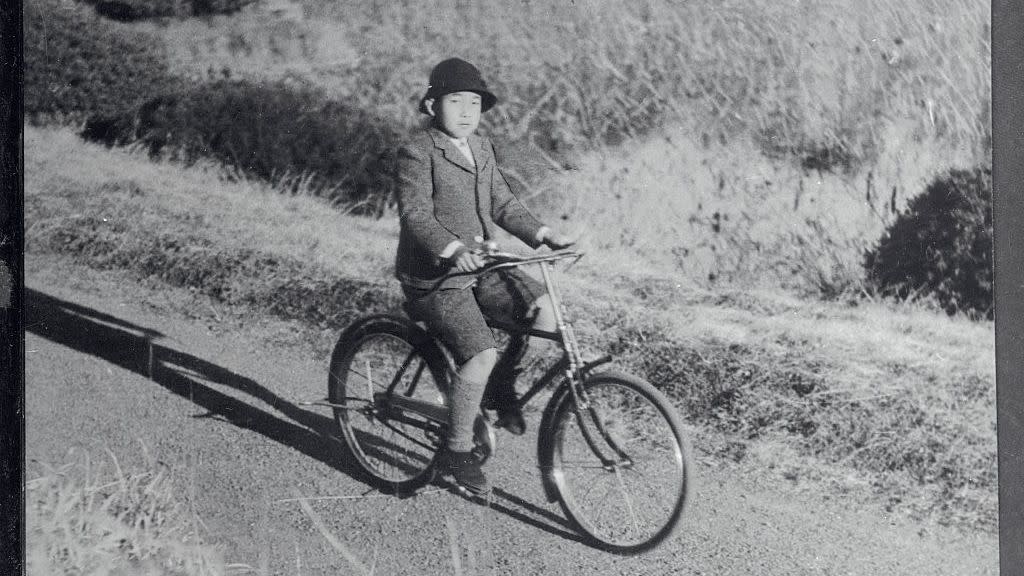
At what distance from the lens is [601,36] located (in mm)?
3039

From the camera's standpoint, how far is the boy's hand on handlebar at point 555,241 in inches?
117

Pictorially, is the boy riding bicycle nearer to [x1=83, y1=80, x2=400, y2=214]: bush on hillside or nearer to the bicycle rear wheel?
the bicycle rear wheel

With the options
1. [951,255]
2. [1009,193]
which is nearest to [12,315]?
[951,255]

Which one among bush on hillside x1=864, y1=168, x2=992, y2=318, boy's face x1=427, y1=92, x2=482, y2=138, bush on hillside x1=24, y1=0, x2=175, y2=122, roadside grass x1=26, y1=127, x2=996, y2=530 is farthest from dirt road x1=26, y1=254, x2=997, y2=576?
boy's face x1=427, y1=92, x2=482, y2=138

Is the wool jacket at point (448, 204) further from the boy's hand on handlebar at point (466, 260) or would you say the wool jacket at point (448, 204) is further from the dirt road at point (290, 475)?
the dirt road at point (290, 475)

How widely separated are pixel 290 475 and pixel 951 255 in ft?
7.80

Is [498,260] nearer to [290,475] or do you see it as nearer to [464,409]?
[464,409]

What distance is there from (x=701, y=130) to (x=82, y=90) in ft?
7.69

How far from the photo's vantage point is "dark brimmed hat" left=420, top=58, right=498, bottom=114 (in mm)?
3020

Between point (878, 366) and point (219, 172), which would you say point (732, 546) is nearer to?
point (878, 366)

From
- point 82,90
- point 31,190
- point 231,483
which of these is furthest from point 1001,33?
point 31,190

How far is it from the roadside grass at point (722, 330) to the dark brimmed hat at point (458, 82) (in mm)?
499

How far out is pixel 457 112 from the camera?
303 centimetres

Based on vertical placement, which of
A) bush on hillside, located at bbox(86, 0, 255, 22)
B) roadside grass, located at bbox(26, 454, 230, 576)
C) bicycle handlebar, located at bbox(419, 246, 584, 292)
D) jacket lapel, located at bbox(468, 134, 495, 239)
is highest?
bush on hillside, located at bbox(86, 0, 255, 22)
